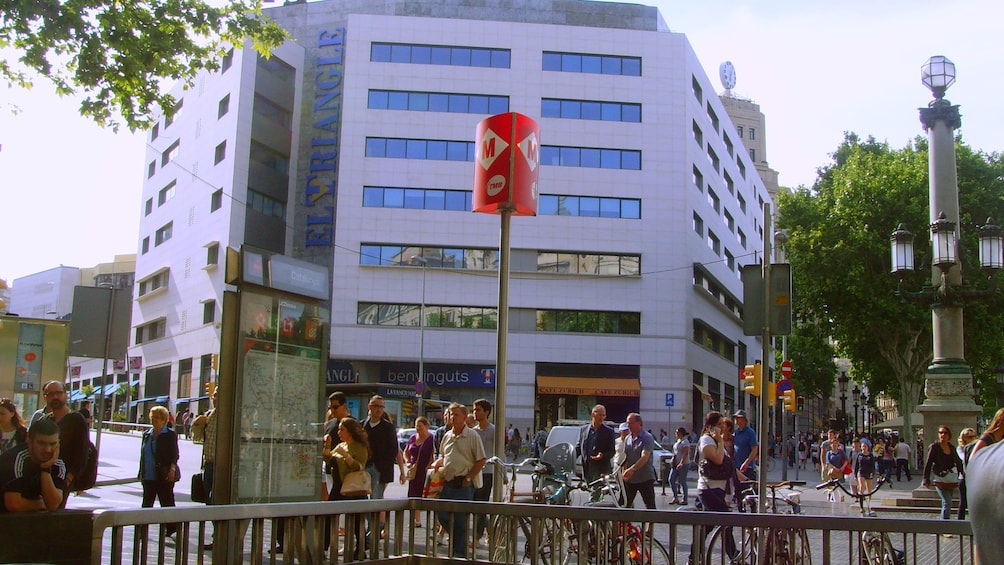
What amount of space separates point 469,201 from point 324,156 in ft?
27.5

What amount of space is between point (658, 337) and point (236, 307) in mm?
42741

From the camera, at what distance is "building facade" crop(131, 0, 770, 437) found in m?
49.4

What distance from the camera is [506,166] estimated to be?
8.63m

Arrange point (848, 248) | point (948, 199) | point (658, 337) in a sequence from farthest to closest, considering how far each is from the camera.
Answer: point (658, 337), point (848, 248), point (948, 199)

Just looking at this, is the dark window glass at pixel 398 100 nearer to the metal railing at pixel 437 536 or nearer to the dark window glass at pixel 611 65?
the dark window glass at pixel 611 65

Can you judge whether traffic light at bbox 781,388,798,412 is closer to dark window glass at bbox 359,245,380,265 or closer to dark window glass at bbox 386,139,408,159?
dark window glass at bbox 359,245,380,265

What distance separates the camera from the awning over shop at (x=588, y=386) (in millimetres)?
48469

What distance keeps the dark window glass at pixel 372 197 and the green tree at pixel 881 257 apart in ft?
65.6

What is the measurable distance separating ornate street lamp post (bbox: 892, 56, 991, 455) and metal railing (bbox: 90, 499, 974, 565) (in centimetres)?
1304

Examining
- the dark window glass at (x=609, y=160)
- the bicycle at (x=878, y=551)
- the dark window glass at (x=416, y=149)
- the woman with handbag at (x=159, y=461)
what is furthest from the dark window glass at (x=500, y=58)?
the bicycle at (x=878, y=551)

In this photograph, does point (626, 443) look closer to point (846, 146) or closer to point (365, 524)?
point (365, 524)

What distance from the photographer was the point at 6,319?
17656mm

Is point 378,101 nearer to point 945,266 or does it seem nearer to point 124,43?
point 945,266

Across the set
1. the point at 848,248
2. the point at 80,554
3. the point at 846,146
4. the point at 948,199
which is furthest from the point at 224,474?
the point at 846,146
